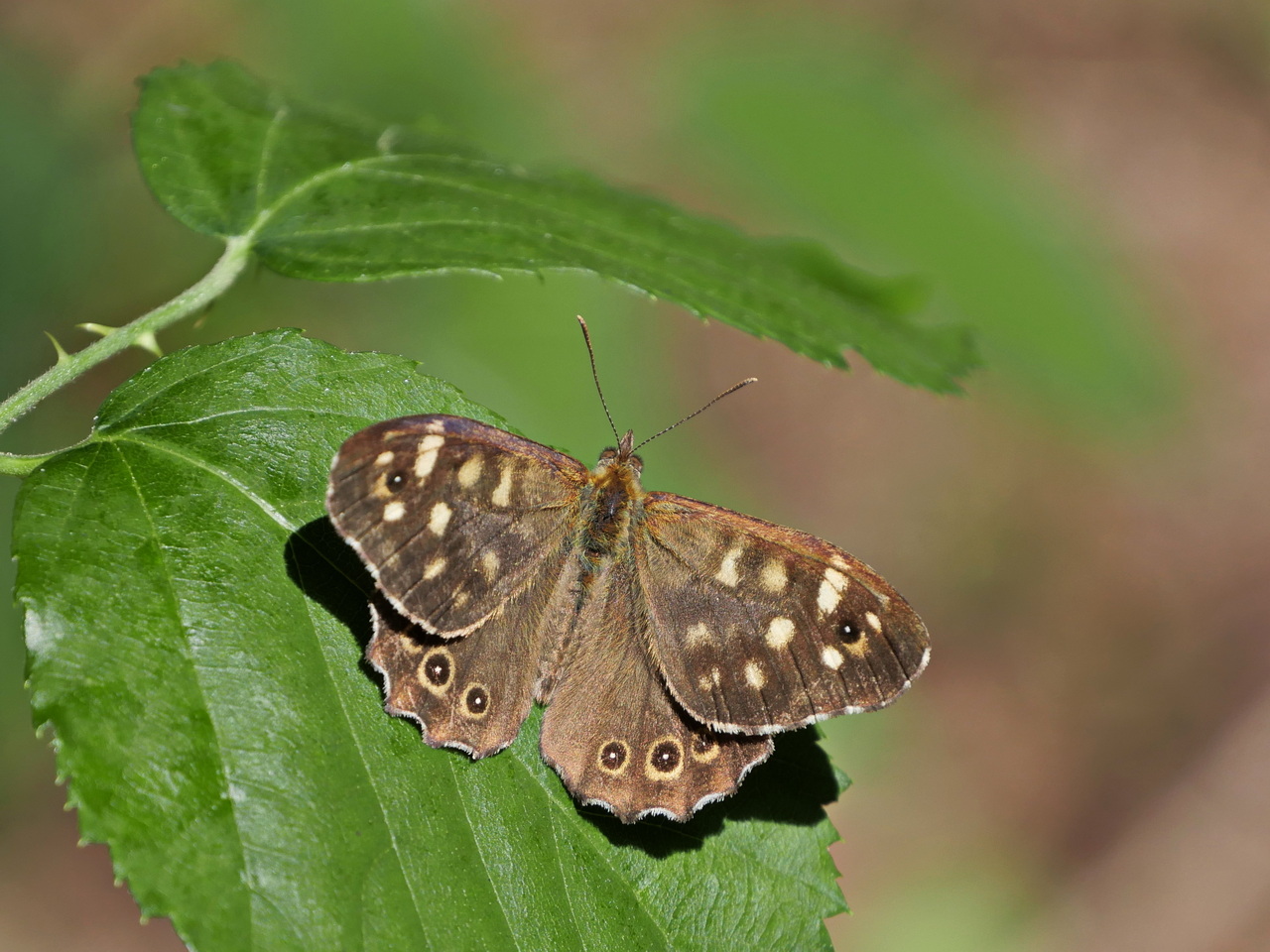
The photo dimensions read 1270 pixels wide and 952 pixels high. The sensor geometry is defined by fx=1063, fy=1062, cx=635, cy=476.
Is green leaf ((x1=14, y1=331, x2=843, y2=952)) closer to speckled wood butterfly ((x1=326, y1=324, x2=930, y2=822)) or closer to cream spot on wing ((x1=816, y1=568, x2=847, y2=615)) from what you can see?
speckled wood butterfly ((x1=326, y1=324, x2=930, y2=822))

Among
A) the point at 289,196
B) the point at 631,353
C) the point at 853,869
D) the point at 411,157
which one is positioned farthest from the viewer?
the point at 853,869

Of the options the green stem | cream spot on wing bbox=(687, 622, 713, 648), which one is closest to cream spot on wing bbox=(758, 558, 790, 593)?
cream spot on wing bbox=(687, 622, 713, 648)

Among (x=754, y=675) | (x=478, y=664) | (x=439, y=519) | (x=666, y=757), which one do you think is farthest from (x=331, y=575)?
(x=754, y=675)

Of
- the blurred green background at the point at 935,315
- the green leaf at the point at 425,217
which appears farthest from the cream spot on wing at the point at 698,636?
the blurred green background at the point at 935,315

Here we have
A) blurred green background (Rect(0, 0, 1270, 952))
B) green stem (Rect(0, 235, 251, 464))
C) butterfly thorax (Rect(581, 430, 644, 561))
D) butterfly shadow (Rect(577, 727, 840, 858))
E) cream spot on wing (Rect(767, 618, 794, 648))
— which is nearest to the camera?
green stem (Rect(0, 235, 251, 464))

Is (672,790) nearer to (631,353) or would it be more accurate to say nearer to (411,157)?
(411,157)

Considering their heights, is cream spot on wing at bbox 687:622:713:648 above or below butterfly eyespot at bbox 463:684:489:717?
above

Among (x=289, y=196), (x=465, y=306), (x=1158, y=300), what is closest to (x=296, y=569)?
(x=289, y=196)

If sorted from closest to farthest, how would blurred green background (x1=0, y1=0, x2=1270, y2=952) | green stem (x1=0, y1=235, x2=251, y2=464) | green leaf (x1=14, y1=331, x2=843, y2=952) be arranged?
green leaf (x1=14, y1=331, x2=843, y2=952) → green stem (x1=0, y1=235, x2=251, y2=464) → blurred green background (x1=0, y1=0, x2=1270, y2=952)
